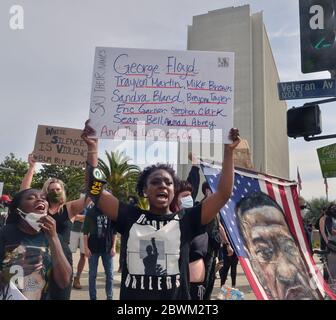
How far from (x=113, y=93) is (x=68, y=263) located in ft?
4.58

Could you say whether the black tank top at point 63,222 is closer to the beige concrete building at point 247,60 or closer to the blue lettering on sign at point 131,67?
the blue lettering on sign at point 131,67

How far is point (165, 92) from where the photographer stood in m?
3.53

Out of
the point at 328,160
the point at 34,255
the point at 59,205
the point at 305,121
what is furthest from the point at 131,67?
the point at 328,160

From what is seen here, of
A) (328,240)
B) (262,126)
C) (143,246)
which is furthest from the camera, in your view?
(262,126)

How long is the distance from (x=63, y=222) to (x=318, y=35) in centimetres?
335

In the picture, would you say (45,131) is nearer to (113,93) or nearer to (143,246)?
(113,93)

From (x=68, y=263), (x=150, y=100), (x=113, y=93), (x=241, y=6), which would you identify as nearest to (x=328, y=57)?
(x=150, y=100)

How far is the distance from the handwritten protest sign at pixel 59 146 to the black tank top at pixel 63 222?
52.0 inches

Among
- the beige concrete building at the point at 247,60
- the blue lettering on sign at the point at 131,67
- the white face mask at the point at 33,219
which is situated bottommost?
the white face mask at the point at 33,219

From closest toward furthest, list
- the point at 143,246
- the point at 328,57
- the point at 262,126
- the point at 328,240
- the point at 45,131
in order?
the point at 143,246 → the point at 328,57 → the point at 45,131 → the point at 328,240 → the point at 262,126

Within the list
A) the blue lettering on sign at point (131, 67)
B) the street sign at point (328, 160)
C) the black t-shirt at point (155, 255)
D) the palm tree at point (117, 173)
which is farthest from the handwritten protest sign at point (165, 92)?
the palm tree at point (117, 173)

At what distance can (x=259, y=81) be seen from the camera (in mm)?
66250

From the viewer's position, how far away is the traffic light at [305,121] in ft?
15.1

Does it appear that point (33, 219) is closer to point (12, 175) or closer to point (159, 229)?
point (159, 229)
